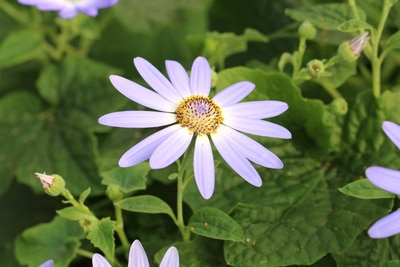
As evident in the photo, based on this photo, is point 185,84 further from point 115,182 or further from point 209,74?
point 115,182

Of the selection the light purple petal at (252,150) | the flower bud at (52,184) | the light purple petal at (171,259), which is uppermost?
the light purple petal at (252,150)

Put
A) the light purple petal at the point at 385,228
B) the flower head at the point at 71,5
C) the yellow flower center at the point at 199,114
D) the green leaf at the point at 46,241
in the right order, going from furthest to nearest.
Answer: the flower head at the point at 71,5 → the green leaf at the point at 46,241 → the yellow flower center at the point at 199,114 → the light purple petal at the point at 385,228

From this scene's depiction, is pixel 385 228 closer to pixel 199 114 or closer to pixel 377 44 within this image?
pixel 199 114

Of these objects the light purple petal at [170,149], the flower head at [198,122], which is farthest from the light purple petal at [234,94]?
the light purple petal at [170,149]

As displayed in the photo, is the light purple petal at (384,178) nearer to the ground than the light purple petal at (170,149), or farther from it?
nearer to the ground

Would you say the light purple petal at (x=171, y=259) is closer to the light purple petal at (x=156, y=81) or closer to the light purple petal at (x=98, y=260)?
the light purple petal at (x=98, y=260)
